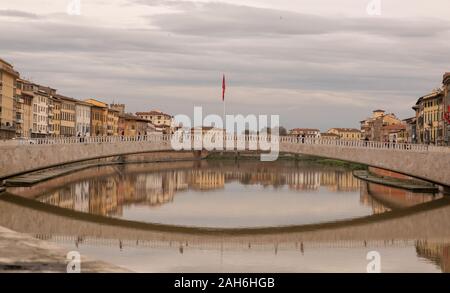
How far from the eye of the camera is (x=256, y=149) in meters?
31.9

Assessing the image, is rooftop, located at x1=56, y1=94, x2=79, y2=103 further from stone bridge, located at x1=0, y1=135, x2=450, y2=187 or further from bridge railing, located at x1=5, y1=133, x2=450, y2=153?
stone bridge, located at x1=0, y1=135, x2=450, y2=187

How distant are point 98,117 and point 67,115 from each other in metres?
10.6

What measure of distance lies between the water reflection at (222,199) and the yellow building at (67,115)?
26565 millimetres

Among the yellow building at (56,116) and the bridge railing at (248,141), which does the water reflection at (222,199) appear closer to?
the bridge railing at (248,141)

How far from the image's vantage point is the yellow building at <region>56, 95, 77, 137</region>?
7088 centimetres

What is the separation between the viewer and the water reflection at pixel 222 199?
83.2 ft

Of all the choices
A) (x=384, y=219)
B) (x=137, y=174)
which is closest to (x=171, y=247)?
(x=384, y=219)

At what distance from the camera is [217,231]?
2183cm

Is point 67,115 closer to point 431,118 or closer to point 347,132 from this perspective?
point 431,118

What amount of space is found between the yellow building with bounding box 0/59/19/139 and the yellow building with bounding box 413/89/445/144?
86.8ft

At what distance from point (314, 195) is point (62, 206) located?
1196 cm
